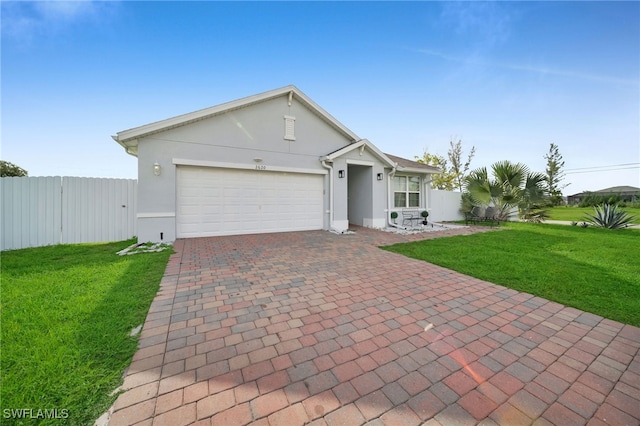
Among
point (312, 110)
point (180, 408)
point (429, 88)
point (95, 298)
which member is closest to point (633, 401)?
point (180, 408)

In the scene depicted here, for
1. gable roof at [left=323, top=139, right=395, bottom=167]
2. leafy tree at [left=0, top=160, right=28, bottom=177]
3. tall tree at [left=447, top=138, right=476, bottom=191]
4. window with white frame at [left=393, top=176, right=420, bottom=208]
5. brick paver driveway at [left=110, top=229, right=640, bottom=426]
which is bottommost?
brick paver driveway at [left=110, top=229, right=640, bottom=426]

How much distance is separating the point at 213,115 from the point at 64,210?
587 cm

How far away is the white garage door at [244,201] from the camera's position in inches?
337

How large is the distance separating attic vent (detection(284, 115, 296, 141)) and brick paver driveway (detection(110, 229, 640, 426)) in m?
7.24

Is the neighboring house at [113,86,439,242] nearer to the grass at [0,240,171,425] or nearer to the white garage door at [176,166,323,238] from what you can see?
the white garage door at [176,166,323,238]

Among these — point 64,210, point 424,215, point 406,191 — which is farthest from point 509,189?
point 64,210

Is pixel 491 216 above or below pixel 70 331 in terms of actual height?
above

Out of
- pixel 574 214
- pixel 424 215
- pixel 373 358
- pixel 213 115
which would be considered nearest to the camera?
pixel 373 358

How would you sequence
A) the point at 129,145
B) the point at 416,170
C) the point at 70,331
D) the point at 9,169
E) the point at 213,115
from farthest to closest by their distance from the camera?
the point at 9,169 < the point at 416,170 < the point at 213,115 < the point at 129,145 < the point at 70,331

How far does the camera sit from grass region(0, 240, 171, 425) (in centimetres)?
175

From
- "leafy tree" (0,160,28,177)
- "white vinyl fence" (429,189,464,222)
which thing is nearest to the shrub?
"white vinyl fence" (429,189,464,222)

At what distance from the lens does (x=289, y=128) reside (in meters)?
10.1

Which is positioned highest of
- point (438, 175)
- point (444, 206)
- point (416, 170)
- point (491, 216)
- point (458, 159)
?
point (458, 159)

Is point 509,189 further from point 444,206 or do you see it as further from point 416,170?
point 416,170
